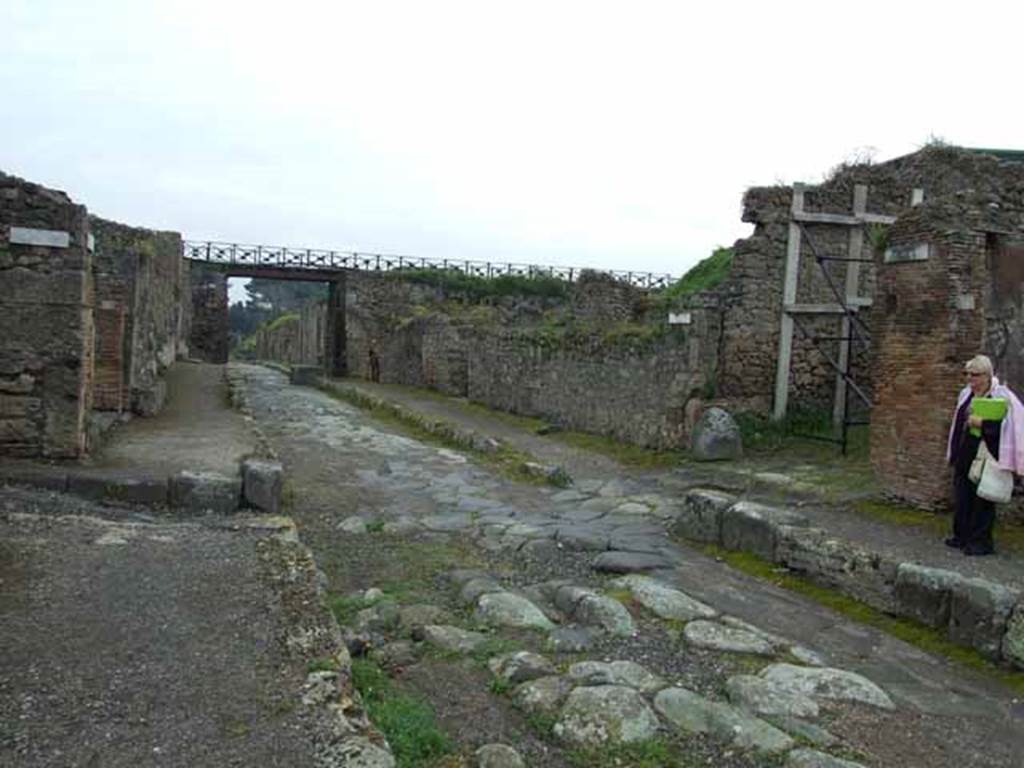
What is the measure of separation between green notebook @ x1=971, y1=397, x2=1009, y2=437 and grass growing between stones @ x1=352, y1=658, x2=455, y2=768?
183 inches

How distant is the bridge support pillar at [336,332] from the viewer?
32281mm

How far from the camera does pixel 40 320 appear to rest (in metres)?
7.91

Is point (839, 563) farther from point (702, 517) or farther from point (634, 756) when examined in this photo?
point (634, 756)

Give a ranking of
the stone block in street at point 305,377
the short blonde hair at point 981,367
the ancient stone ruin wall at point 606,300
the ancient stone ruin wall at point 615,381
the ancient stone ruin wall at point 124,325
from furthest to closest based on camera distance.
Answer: the stone block in street at point 305,377 → the ancient stone ruin wall at point 606,300 → the ancient stone ruin wall at point 615,381 → the ancient stone ruin wall at point 124,325 → the short blonde hair at point 981,367

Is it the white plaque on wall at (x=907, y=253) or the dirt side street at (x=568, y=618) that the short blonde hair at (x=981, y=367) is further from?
the dirt side street at (x=568, y=618)

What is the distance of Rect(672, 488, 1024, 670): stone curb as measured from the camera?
5148 millimetres

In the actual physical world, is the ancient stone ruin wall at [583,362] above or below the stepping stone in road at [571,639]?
above

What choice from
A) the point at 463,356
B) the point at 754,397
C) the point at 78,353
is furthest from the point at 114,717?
the point at 463,356

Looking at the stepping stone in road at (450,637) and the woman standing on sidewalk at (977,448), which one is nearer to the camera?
the stepping stone in road at (450,637)

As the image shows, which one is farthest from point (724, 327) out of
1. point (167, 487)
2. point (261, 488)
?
point (167, 487)

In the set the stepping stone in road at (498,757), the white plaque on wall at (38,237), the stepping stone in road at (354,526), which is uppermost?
the white plaque on wall at (38,237)

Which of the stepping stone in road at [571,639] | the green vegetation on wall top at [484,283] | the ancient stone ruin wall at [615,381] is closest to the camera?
the stepping stone in road at [571,639]

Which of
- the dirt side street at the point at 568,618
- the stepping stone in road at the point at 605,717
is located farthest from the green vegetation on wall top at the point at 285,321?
the stepping stone in road at the point at 605,717

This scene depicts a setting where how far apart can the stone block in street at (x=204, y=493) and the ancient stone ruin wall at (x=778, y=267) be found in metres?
6.68
